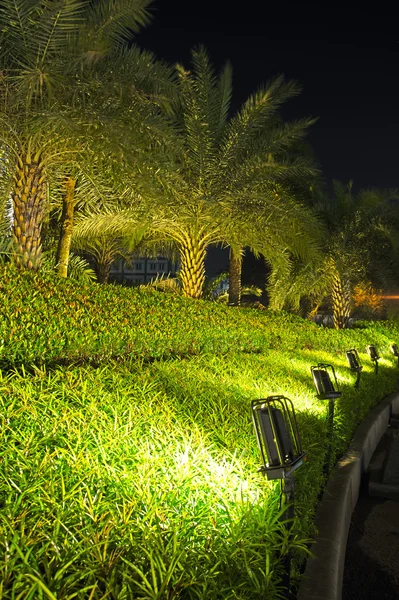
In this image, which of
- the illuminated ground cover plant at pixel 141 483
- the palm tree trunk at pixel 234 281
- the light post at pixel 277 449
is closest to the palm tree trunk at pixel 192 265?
the palm tree trunk at pixel 234 281

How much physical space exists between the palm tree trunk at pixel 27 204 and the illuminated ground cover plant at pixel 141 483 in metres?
3.93

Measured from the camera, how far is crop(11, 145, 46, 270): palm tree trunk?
11.2 m

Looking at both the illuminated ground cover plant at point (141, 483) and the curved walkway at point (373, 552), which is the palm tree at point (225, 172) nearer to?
the illuminated ground cover plant at point (141, 483)

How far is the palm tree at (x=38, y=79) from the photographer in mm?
9828

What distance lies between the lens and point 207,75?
1561cm

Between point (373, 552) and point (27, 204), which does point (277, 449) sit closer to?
point (373, 552)

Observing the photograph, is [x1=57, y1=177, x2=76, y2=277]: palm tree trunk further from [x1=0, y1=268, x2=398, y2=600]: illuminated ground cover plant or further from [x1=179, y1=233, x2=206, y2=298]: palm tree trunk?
[x1=0, y1=268, x2=398, y2=600]: illuminated ground cover plant

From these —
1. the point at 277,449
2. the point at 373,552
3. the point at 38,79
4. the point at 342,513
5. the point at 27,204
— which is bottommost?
the point at 373,552

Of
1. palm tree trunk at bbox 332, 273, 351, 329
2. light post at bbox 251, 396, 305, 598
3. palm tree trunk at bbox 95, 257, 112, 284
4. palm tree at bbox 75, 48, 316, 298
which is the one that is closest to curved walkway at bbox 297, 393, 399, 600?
light post at bbox 251, 396, 305, 598

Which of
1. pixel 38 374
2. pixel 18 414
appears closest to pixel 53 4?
pixel 38 374

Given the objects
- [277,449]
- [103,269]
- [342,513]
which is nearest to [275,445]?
[277,449]

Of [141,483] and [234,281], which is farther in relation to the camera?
[234,281]

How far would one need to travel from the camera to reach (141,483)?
3512mm

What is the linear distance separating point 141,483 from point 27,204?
28.5 ft
